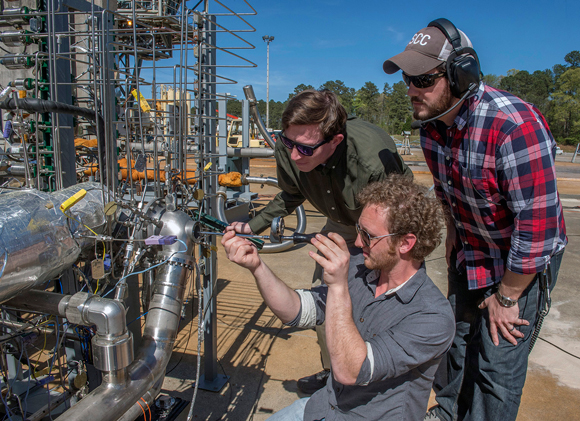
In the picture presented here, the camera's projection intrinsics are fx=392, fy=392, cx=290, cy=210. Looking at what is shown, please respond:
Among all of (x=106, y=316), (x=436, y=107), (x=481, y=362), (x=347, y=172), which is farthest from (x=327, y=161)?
(x=106, y=316)

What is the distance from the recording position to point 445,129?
1.85m

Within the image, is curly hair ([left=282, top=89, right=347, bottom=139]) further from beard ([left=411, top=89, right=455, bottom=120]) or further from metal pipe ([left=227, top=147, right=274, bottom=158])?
metal pipe ([left=227, top=147, right=274, bottom=158])

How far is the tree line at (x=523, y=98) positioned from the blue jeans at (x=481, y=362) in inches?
1620

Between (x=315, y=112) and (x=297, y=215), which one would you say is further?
(x=297, y=215)

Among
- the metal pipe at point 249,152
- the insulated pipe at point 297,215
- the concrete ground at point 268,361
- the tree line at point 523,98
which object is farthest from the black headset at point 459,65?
the tree line at point 523,98

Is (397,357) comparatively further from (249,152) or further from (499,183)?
(249,152)

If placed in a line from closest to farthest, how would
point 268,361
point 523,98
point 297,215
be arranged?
1. point 268,361
2. point 297,215
3. point 523,98

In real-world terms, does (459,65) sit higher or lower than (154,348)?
higher

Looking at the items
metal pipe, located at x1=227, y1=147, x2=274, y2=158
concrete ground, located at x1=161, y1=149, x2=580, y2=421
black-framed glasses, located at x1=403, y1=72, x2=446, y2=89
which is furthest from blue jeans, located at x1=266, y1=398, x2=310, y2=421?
metal pipe, located at x1=227, y1=147, x2=274, y2=158

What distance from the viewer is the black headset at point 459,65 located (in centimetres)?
158

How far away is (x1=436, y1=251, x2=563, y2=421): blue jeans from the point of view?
172 centimetres

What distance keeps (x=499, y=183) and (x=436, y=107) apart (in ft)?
1.38

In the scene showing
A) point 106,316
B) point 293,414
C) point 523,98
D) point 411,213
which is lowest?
point 293,414

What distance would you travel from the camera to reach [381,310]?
4.87 feet
